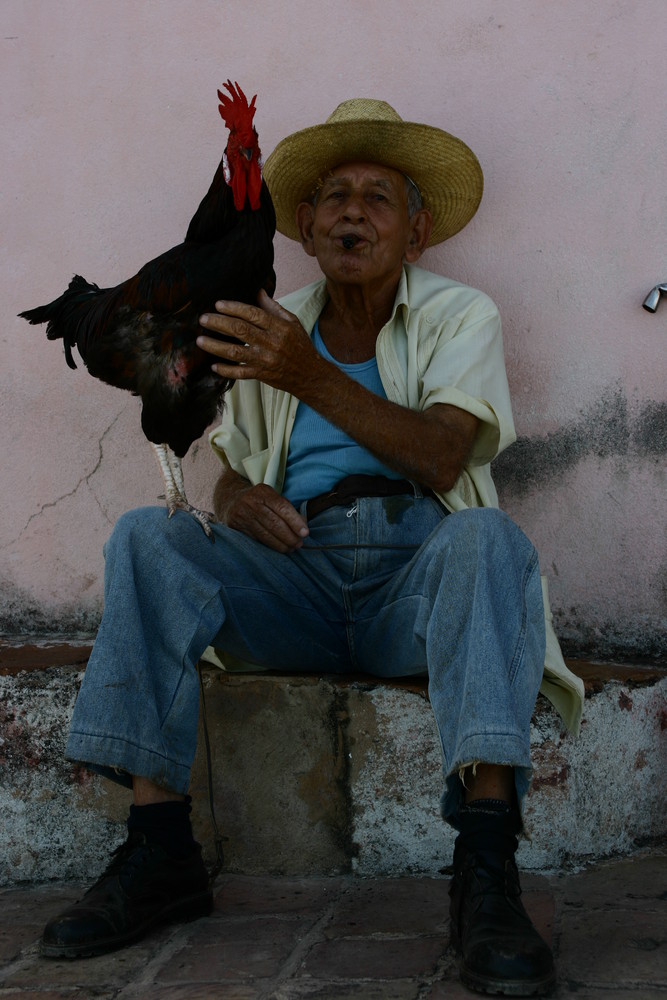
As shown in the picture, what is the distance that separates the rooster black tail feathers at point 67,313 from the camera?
106 inches

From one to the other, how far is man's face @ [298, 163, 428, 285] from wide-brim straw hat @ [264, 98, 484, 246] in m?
0.05

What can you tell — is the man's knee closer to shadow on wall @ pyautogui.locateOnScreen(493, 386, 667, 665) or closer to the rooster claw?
the rooster claw

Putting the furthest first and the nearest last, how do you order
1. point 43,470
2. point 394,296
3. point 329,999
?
point 43,470
point 394,296
point 329,999

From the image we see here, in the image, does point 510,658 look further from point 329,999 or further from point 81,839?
point 81,839

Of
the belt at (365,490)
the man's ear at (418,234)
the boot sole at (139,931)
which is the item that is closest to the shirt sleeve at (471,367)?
the belt at (365,490)

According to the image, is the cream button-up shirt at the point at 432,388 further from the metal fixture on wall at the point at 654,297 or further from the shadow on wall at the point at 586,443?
the metal fixture on wall at the point at 654,297

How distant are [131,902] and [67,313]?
4.89 feet

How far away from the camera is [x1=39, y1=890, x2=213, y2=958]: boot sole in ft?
6.20

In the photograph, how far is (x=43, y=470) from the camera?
3098mm

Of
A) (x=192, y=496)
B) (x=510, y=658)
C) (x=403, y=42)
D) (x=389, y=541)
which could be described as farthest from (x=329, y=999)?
(x=403, y=42)

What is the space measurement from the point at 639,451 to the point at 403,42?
1.31 metres

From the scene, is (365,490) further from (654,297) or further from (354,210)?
(654,297)

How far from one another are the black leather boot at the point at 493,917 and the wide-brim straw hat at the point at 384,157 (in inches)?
65.0

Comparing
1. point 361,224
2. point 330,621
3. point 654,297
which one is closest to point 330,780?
point 330,621
